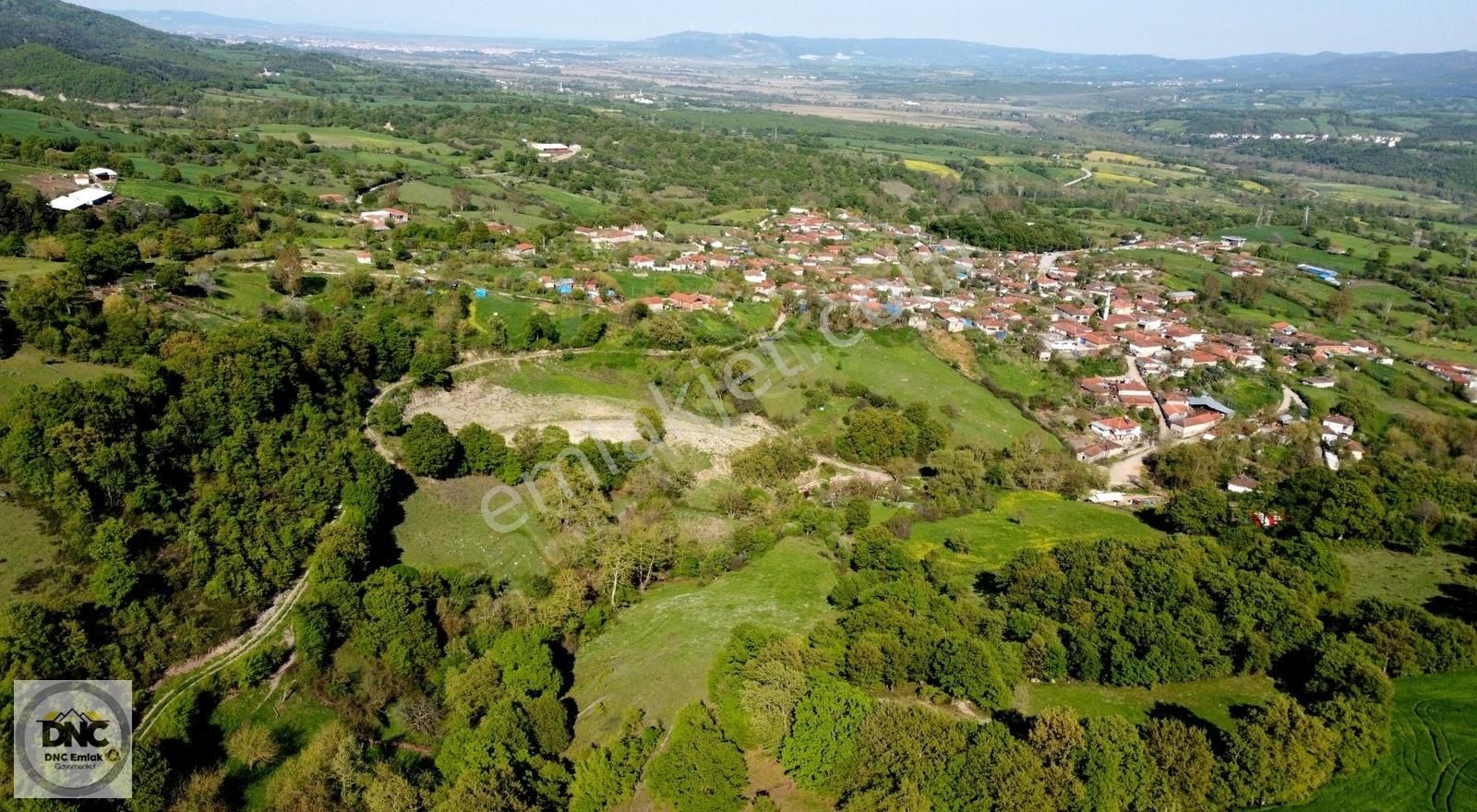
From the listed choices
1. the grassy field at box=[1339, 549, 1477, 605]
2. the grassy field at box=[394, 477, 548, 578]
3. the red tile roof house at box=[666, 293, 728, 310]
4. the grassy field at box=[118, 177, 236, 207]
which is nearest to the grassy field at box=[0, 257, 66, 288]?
the grassy field at box=[118, 177, 236, 207]

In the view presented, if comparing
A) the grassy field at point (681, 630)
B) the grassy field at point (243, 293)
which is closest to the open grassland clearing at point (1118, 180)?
the grassy field at point (681, 630)

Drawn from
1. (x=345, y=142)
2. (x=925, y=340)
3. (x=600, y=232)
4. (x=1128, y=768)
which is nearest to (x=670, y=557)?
(x=1128, y=768)

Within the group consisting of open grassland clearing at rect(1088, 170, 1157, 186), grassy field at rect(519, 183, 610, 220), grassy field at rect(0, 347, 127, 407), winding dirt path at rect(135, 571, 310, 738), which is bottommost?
winding dirt path at rect(135, 571, 310, 738)

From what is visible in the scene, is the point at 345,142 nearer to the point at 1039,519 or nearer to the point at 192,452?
the point at 192,452

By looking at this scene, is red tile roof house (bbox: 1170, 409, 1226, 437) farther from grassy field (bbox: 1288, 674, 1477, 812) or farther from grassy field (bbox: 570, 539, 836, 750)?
grassy field (bbox: 570, 539, 836, 750)

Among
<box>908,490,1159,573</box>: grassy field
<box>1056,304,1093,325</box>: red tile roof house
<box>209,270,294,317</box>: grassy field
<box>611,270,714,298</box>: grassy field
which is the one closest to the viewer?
<box>908,490,1159,573</box>: grassy field

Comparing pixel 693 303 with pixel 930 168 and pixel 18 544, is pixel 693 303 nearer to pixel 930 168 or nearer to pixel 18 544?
pixel 18 544
